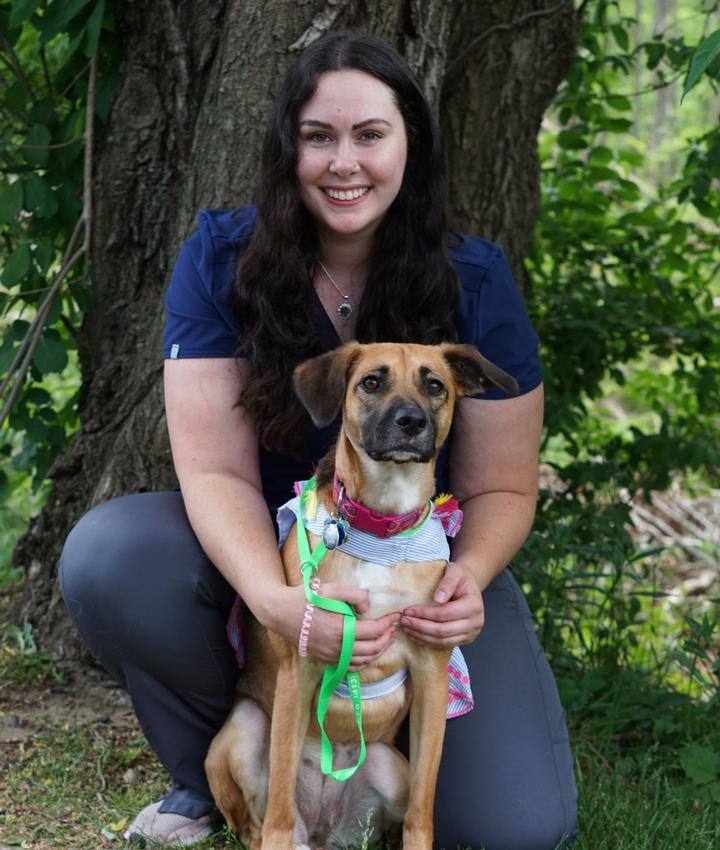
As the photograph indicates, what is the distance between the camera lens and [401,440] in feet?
8.25

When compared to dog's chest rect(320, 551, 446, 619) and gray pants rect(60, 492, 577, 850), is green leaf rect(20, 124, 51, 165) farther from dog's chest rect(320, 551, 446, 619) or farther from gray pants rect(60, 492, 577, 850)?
dog's chest rect(320, 551, 446, 619)

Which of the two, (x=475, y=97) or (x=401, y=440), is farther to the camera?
(x=475, y=97)

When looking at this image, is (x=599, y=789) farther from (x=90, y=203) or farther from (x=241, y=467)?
(x=90, y=203)

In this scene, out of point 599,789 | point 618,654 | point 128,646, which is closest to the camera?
point 128,646

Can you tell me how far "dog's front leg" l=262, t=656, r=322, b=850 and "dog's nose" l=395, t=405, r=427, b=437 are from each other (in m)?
0.60

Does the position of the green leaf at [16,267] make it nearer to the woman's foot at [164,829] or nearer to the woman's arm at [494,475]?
the woman's arm at [494,475]

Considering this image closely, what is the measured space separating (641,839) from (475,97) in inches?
99.4

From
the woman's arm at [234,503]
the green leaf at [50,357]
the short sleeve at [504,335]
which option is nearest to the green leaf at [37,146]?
the green leaf at [50,357]

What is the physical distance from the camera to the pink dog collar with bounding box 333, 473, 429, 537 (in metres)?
2.58

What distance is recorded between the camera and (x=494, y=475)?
10.1 ft

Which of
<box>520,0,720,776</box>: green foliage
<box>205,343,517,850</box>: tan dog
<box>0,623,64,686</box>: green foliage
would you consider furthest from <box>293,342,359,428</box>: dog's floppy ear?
<box>0,623,64,686</box>: green foliage

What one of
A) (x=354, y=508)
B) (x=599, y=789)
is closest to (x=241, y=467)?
(x=354, y=508)

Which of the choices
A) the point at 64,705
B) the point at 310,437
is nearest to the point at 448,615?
the point at 310,437

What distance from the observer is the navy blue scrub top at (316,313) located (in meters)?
2.95
